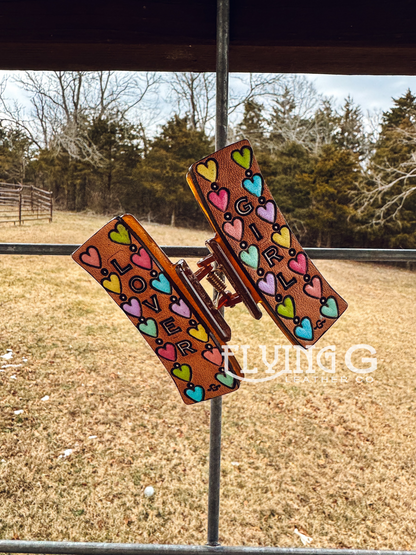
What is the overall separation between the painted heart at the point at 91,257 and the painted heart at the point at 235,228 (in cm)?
14

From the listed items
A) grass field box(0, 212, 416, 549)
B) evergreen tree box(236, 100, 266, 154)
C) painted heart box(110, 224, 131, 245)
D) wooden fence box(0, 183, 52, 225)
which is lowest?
grass field box(0, 212, 416, 549)

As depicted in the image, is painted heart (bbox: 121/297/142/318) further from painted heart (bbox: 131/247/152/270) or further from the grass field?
the grass field

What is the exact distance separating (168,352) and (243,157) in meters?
0.23

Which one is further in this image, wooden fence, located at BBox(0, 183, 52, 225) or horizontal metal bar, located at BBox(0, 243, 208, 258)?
wooden fence, located at BBox(0, 183, 52, 225)

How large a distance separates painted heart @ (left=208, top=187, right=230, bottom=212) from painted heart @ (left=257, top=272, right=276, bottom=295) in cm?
9

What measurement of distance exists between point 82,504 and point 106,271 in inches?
75.6

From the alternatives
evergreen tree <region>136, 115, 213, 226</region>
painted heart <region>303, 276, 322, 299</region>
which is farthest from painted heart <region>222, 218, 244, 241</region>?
evergreen tree <region>136, 115, 213, 226</region>

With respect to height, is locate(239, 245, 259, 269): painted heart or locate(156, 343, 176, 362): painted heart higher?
locate(239, 245, 259, 269): painted heart

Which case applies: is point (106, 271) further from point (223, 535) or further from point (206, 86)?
point (206, 86)

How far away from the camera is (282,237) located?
0.43 metres

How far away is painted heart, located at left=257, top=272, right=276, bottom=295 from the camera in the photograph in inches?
16.8

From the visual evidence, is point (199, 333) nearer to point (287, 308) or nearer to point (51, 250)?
point (287, 308)

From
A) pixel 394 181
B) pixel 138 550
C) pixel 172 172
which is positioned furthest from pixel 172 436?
pixel 394 181

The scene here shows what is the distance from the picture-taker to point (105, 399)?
10.4 feet
